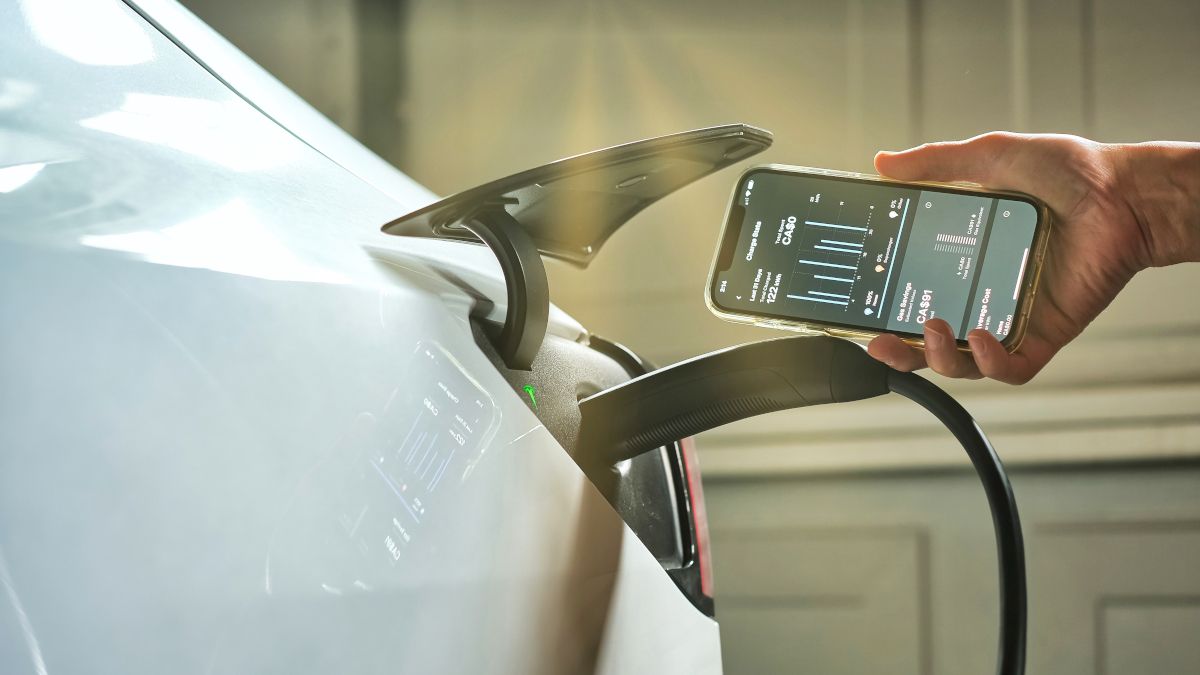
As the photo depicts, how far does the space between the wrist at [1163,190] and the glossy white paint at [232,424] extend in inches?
15.4

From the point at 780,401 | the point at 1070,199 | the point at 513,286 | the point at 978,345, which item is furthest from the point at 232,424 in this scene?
the point at 1070,199

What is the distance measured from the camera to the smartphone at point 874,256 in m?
0.50

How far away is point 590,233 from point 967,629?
1212 mm

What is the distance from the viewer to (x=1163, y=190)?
58 centimetres

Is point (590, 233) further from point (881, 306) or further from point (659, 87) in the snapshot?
point (659, 87)

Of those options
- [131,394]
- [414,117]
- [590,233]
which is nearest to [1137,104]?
[414,117]

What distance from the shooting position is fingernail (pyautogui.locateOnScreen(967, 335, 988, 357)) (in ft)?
1.60

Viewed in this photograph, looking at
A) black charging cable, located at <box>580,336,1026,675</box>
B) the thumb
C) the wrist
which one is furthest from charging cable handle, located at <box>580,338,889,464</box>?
the wrist

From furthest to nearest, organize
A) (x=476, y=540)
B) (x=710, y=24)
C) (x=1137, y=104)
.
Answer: (x=710, y=24) < (x=1137, y=104) < (x=476, y=540)

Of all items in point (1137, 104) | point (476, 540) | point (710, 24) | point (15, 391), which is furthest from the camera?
point (710, 24)

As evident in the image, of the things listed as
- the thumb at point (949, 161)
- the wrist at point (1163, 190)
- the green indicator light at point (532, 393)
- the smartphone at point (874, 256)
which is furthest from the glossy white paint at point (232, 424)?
the wrist at point (1163, 190)

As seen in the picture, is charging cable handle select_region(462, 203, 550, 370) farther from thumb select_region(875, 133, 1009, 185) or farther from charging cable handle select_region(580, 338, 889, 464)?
thumb select_region(875, 133, 1009, 185)

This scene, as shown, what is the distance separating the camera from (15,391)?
0.28 metres

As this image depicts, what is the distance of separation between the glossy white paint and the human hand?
306 mm
